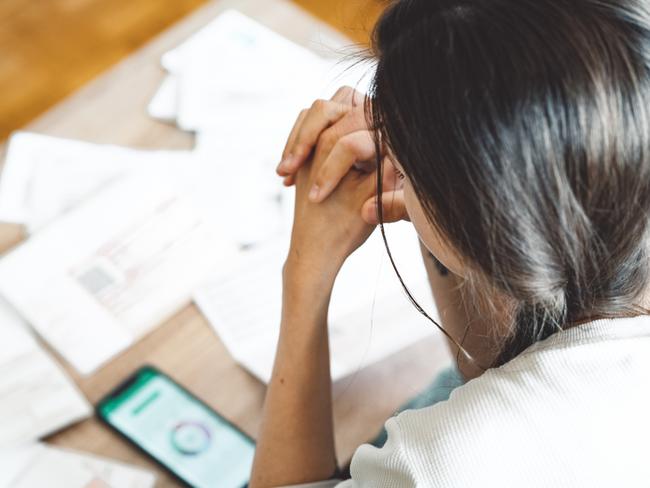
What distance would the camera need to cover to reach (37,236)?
0.86 meters

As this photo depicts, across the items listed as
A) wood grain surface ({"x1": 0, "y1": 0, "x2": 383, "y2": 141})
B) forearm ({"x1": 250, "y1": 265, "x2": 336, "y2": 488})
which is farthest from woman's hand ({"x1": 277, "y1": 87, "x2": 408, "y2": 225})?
wood grain surface ({"x1": 0, "y1": 0, "x2": 383, "y2": 141})

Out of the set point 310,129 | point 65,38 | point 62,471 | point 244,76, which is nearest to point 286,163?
→ point 310,129

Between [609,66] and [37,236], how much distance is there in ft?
2.26

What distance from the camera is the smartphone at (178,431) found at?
72 cm

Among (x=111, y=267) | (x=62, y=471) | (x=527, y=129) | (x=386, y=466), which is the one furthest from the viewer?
(x=111, y=267)

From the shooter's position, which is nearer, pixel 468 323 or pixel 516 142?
pixel 516 142

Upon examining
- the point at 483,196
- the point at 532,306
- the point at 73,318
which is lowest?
the point at 73,318

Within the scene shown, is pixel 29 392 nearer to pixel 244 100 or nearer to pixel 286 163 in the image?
pixel 286 163

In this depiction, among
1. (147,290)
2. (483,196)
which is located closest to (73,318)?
(147,290)

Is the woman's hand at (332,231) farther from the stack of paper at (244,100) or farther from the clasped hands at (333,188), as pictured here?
the stack of paper at (244,100)

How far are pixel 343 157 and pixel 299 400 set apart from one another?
0.26 m

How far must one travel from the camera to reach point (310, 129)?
78 cm

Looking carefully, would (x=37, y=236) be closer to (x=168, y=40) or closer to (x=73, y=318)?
(x=73, y=318)

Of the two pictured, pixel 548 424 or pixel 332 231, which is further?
pixel 332 231
